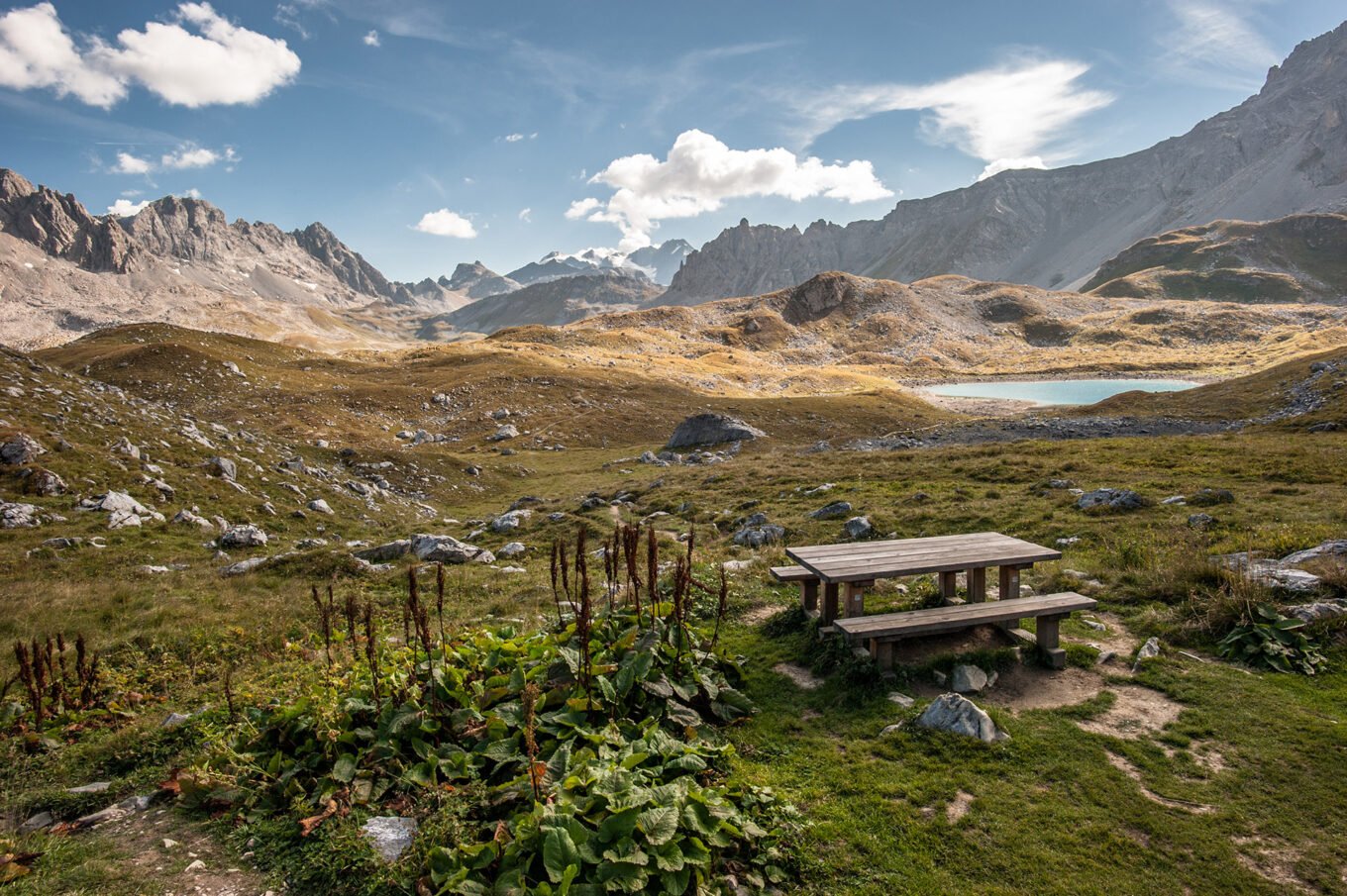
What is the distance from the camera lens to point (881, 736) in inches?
310

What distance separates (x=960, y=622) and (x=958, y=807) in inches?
133

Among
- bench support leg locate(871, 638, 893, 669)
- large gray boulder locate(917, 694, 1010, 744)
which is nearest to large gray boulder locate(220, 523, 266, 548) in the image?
bench support leg locate(871, 638, 893, 669)

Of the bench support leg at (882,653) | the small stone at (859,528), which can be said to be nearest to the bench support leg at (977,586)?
the bench support leg at (882,653)

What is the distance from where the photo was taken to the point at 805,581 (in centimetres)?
1158

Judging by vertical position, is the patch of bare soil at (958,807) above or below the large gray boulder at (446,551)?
above

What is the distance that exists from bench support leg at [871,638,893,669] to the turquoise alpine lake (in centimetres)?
8726

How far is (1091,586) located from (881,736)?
7.41 meters

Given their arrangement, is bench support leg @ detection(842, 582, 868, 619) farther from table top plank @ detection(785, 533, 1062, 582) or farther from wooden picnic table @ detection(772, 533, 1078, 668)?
table top plank @ detection(785, 533, 1062, 582)

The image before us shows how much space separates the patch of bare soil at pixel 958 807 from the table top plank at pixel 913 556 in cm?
350

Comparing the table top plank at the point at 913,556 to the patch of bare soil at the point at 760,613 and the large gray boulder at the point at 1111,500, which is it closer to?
the patch of bare soil at the point at 760,613

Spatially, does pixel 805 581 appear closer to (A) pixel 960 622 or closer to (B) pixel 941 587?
(B) pixel 941 587

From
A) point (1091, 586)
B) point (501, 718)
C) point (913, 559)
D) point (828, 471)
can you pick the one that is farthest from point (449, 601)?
point (828, 471)

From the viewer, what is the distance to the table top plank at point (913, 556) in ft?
33.2

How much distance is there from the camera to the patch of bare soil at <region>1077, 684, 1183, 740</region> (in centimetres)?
791
